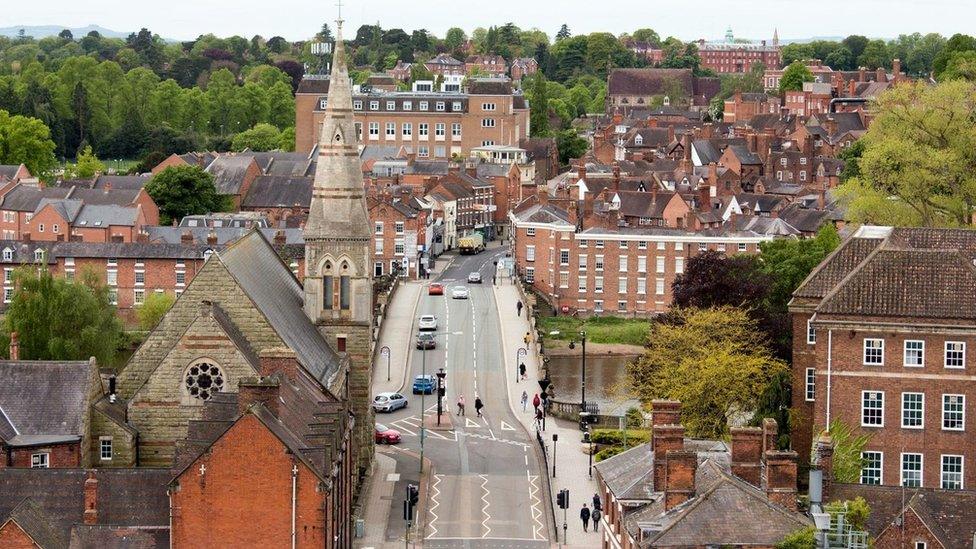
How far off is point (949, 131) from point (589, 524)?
3574 cm

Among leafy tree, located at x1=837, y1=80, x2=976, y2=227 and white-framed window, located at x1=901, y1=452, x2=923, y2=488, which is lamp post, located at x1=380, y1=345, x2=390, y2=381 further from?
white-framed window, located at x1=901, y1=452, x2=923, y2=488

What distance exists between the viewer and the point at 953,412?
187ft

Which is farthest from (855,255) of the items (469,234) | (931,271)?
(469,234)

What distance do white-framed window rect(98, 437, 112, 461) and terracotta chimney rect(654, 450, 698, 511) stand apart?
62.1 ft

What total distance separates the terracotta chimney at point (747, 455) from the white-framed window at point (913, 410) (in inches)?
417

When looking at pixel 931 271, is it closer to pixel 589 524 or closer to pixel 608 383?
pixel 589 524

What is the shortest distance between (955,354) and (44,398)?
25230mm

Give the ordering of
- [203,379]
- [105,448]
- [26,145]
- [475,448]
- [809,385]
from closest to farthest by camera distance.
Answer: [105,448], [203,379], [809,385], [475,448], [26,145]

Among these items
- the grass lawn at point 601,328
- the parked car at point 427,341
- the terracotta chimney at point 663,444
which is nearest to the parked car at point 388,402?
the parked car at point 427,341

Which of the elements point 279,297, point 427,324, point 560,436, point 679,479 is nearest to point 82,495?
point 679,479

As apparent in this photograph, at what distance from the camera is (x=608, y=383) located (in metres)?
93.1

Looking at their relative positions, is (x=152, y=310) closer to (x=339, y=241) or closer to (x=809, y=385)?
(x=339, y=241)

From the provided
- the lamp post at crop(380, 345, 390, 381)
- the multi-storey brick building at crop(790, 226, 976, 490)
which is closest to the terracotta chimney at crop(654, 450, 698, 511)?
the multi-storey brick building at crop(790, 226, 976, 490)

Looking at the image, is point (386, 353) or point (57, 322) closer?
point (57, 322)
